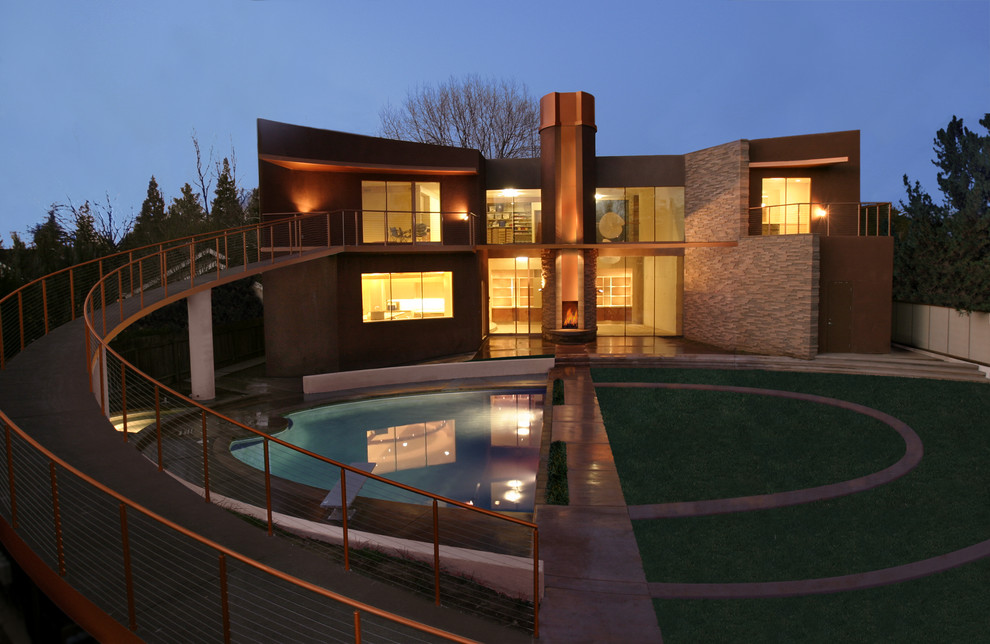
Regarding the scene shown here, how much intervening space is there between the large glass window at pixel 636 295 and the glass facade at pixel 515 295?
253 cm

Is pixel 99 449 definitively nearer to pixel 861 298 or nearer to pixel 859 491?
pixel 859 491

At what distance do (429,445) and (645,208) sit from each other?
15426 millimetres

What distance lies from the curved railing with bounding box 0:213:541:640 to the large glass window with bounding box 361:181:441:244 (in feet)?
19.9

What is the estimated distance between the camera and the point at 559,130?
22.9m

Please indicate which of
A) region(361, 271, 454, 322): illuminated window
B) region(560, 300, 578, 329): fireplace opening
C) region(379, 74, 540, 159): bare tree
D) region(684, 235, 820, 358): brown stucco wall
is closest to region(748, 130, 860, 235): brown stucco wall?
region(684, 235, 820, 358): brown stucco wall

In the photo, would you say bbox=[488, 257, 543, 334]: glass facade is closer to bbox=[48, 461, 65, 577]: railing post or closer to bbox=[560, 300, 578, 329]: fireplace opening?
bbox=[560, 300, 578, 329]: fireplace opening

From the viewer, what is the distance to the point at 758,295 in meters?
21.0

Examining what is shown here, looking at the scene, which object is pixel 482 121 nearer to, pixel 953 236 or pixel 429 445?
pixel 953 236

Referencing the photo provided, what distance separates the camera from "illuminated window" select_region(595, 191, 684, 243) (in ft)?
81.9

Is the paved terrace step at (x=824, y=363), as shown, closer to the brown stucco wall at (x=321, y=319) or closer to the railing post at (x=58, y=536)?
the brown stucco wall at (x=321, y=319)

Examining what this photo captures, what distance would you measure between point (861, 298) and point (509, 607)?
17.3 meters

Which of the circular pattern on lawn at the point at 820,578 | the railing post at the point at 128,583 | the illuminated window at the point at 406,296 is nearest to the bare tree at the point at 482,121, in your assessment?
the illuminated window at the point at 406,296

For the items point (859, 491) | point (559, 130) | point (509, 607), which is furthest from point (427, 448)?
point (559, 130)

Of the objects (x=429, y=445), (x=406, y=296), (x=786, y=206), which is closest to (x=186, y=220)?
(x=406, y=296)
